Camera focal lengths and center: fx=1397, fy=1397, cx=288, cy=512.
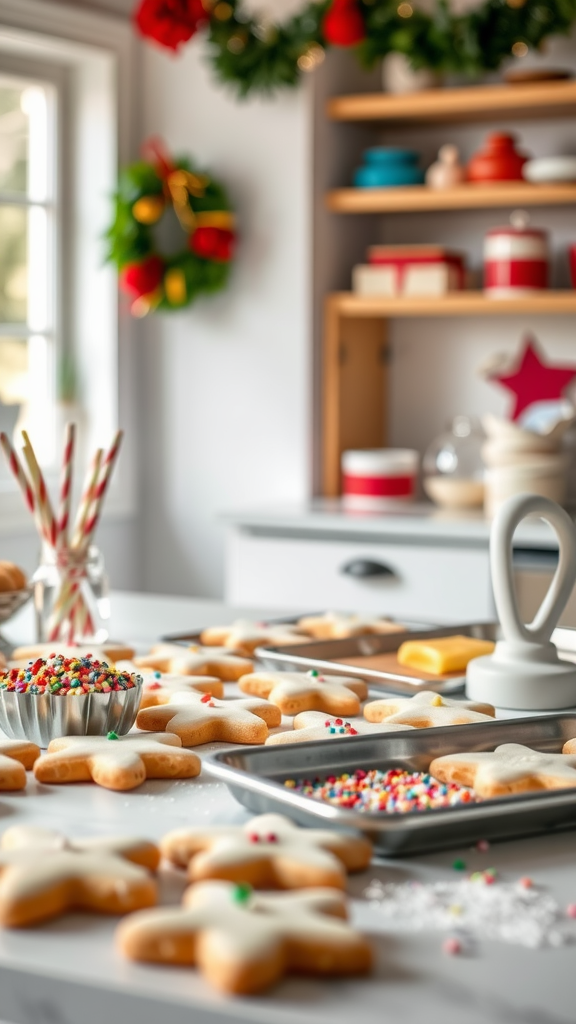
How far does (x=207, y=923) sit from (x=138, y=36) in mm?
3378

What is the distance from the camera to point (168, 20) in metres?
3.38

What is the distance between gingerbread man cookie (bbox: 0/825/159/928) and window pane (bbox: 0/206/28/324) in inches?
114

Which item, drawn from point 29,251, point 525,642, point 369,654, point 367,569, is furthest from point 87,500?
point 29,251

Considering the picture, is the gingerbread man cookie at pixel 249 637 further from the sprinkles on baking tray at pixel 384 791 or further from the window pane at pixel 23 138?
the window pane at pixel 23 138

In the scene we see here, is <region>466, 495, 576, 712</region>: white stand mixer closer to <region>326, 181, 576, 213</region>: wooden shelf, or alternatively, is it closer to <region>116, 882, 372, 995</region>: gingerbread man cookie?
<region>116, 882, 372, 995</region>: gingerbread man cookie

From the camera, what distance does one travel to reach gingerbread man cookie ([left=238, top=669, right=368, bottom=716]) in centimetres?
143

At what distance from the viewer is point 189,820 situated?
108 centimetres

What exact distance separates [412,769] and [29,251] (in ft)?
9.37

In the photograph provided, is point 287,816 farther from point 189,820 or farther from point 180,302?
point 180,302

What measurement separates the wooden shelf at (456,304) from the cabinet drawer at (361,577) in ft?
2.03

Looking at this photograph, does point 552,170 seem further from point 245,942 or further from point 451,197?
point 245,942

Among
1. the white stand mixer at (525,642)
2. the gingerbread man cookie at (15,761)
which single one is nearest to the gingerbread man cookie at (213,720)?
the gingerbread man cookie at (15,761)

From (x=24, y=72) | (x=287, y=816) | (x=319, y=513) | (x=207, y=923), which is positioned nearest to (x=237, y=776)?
(x=287, y=816)

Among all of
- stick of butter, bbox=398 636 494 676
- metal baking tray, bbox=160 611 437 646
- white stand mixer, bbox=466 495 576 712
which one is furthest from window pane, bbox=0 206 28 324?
white stand mixer, bbox=466 495 576 712
